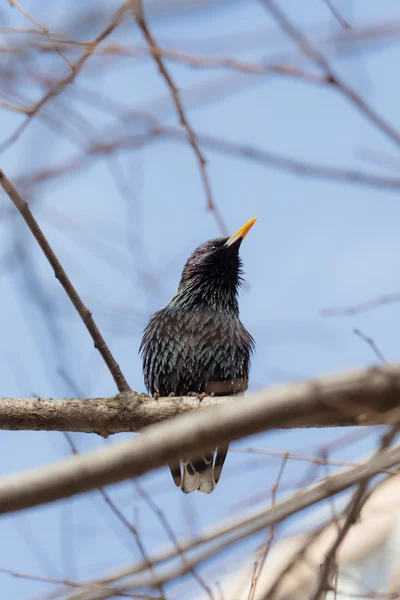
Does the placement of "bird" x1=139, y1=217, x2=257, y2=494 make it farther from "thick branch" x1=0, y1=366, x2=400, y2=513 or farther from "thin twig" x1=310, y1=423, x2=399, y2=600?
"thick branch" x1=0, y1=366, x2=400, y2=513

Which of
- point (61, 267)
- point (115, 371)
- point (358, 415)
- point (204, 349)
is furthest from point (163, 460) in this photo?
point (204, 349)

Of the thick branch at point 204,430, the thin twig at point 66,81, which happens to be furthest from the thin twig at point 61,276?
the thick branch at point 204,430

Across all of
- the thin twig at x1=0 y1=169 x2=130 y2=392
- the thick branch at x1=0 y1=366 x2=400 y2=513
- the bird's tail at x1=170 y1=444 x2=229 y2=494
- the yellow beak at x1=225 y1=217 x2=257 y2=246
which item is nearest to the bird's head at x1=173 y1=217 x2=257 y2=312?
the yellow beak at x1=225 y1=217 x2=257 y2=246

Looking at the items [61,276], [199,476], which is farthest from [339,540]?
[199,476]

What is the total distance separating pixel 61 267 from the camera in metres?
3.52

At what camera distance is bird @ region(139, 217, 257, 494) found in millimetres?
5078

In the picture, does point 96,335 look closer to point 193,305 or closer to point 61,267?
point 61,267

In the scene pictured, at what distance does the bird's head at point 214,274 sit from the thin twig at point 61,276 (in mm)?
1788

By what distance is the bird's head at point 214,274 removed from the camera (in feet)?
18.4

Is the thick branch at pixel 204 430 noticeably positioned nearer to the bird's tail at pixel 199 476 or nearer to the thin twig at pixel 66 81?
the thin twig at pixel 66 81

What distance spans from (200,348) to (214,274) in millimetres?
792

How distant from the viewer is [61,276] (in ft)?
11.6

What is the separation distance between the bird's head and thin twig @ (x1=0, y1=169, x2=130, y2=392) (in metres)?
1.79

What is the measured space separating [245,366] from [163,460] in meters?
3.68
